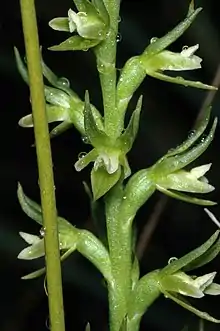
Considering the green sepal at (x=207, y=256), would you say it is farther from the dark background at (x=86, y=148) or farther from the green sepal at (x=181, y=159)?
the dark background at (x=86, y=148)

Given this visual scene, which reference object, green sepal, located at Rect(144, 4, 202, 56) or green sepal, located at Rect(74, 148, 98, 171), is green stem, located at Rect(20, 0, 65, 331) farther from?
green sepal, located at Rect(144, 4, 202, 56)

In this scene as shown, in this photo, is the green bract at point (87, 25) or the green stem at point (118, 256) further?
the green stem at point (118, 256)

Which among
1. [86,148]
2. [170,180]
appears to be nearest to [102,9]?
[170,180]

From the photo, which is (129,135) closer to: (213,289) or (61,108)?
(61,108)

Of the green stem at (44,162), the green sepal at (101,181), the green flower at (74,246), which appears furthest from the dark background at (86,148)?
the green stem at (44,162)

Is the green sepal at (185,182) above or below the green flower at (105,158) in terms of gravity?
below

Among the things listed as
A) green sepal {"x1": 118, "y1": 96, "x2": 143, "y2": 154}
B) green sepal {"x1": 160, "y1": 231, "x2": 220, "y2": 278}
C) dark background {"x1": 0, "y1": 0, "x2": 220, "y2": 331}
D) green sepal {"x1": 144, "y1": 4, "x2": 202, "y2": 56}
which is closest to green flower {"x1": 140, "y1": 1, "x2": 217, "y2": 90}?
green sepal {"x1": 144, "y1": 4, "x2": 202, "y2": 56}
